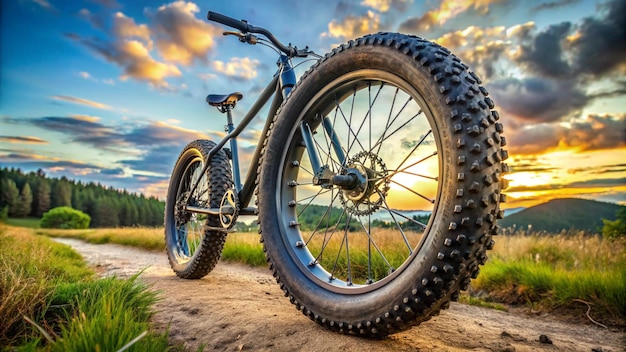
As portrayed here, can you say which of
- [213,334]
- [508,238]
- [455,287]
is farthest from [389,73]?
[508,238]

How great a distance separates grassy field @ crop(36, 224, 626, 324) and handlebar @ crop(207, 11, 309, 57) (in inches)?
117

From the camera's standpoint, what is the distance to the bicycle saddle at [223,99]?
4.50 m

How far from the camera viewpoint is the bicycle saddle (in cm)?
450

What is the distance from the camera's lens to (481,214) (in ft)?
5.52

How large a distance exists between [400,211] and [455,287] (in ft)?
2.14

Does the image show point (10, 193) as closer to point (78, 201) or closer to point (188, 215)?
point (78, 201)

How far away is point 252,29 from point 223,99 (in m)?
1.09

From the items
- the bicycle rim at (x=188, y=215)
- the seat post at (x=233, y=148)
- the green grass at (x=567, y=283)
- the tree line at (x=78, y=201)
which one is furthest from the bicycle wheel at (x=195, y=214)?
the tree line at (x=78, y=201)

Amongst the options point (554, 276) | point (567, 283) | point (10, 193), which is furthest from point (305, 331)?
point (10, 193)

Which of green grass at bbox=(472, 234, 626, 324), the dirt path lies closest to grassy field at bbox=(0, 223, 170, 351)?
the dirt path

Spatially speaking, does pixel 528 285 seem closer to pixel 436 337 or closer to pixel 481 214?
pixel 436 337

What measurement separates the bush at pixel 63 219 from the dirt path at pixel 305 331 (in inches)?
1923

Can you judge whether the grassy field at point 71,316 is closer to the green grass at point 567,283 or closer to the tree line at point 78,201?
the green grass at point 567,283

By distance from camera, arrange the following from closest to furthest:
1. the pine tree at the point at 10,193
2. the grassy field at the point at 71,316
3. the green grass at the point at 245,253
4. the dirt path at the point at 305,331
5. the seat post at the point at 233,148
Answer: the grassy field at the point at 71,316, the dirt path at the point at 305,331, the seat post at the point at 233,148, the green grass at the point at 245,253, the pine tree at the point at 10,193
